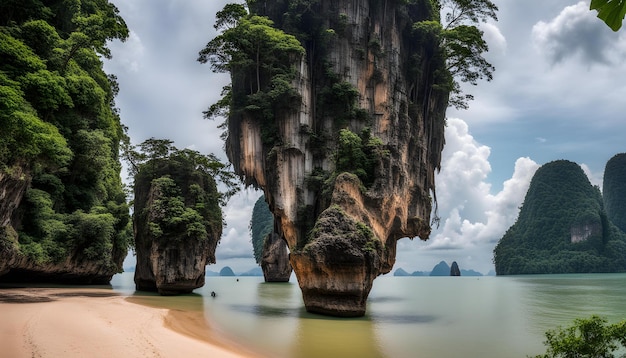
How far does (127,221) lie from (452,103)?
24.7 m

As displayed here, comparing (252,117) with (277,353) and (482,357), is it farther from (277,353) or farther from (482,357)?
(482,357)

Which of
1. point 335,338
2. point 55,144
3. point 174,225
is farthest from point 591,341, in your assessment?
point 174,225

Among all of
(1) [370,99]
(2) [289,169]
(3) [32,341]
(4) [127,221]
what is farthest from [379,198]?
(4) [127,221]

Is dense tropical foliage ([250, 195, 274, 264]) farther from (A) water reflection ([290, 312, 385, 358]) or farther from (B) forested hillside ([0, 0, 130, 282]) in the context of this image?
(A) water reflection ([290, 312, 385, 358])

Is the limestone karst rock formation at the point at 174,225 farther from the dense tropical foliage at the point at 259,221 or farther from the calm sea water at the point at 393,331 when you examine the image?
the dense tropical foliage at the point at 259,221

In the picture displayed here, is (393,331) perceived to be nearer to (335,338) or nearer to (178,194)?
(335,338)

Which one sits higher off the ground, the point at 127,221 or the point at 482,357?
the point at 127,221

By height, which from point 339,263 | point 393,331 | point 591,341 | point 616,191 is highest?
point 616,191

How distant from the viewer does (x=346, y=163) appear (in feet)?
64.2

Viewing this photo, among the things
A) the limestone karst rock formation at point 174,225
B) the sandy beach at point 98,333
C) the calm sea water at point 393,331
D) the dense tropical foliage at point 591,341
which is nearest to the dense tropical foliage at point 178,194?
the limestone karst rock formation at point 174,225

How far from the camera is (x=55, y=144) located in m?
14.6

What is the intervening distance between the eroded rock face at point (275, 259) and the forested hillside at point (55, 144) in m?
24.5

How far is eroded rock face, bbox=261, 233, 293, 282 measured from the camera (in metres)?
50.3

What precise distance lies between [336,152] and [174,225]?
9.95 meters
